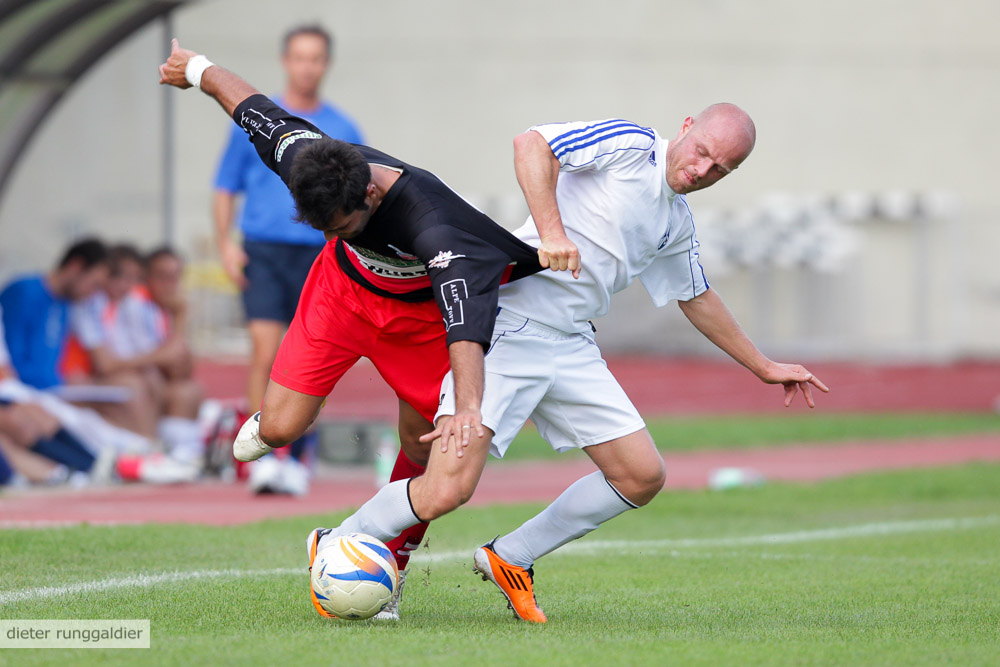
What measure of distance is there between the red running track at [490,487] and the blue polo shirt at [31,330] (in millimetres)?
1224

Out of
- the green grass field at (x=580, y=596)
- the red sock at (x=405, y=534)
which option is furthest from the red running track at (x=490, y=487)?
the red sock at (x=405, y=534)

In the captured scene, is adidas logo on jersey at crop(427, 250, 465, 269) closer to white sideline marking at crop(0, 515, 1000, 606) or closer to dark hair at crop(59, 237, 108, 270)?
white sideline marking at crop(0, 515, 1000, 606)

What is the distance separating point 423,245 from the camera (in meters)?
4.57

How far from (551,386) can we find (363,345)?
0.78 m

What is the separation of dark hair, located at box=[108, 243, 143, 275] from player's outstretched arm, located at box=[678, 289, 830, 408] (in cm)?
643

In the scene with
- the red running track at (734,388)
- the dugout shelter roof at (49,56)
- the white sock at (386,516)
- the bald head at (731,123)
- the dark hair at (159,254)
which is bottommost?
the red running track at (734,388)

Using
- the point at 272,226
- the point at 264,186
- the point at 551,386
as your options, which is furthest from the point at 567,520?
the point at 264,186

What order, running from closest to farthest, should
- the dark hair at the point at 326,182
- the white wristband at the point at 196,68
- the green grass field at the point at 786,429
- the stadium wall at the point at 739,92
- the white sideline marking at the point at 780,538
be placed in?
the dark hair at the point at 326,182 < the white wristband at the point at 196,68 < the white sideline marking at the point at 780,538 < the green grass field at the point at 786,429 < the stadium wall at the point at 739,92

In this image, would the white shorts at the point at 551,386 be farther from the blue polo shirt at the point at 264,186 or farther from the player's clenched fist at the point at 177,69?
the blue polo shirt at the point at 264,186

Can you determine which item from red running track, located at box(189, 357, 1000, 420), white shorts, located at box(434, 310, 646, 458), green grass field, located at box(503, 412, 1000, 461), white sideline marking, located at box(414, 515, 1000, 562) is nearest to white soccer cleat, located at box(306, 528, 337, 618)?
white shorts, located at box(434, 310, 646, 458)

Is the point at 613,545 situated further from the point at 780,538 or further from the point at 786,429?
the point at 786,429

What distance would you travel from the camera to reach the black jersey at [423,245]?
14.9ft

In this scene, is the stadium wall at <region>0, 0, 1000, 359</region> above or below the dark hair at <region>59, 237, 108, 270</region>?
above

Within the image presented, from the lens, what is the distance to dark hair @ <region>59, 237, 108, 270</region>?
10312 mm
